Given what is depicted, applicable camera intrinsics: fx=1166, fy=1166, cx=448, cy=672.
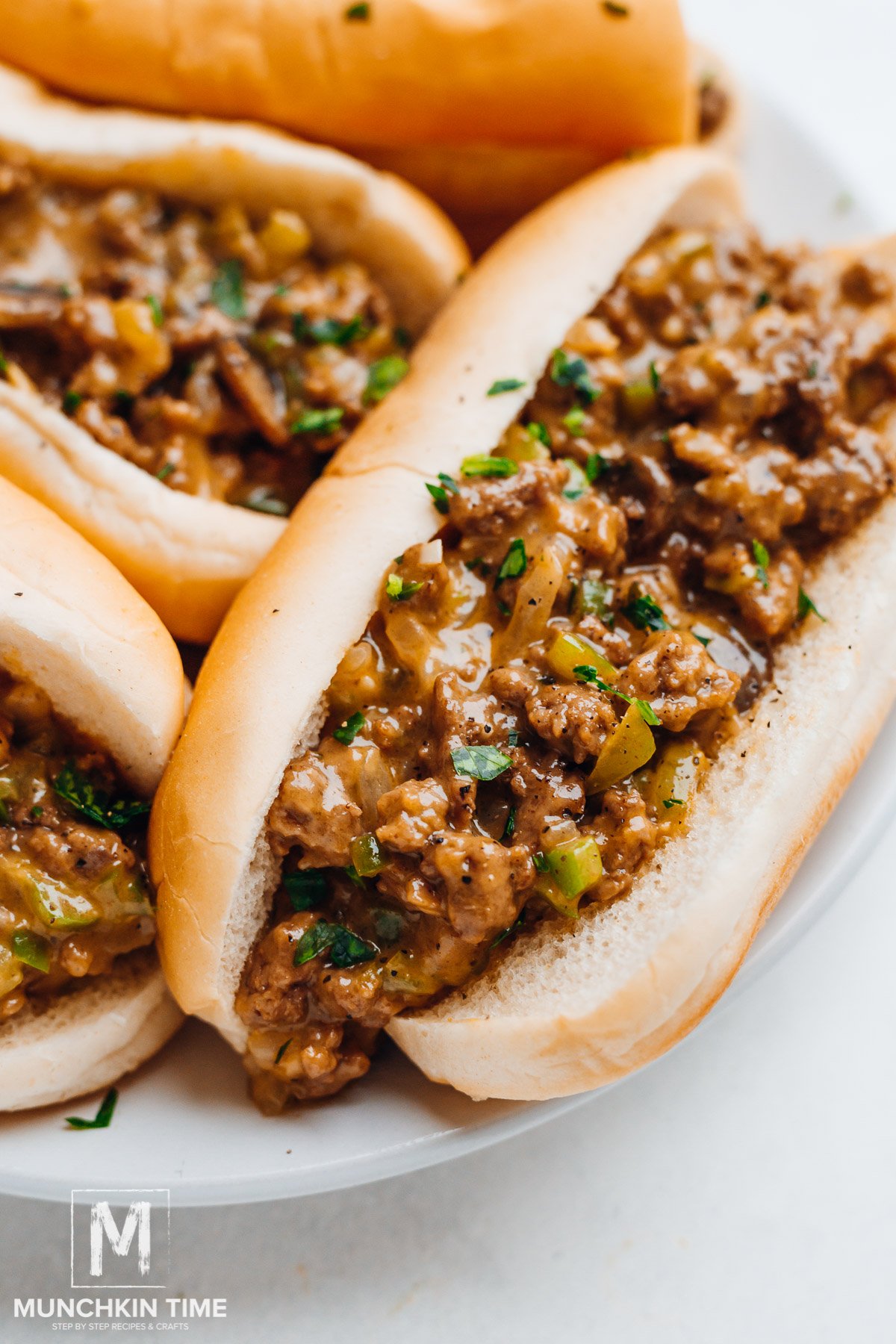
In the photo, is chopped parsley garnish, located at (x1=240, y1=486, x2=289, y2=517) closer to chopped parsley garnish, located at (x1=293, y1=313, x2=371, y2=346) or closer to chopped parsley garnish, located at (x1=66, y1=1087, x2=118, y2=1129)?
chopped parsley garnish, located at (x1=293, y1=313, x2=371, y2=346)

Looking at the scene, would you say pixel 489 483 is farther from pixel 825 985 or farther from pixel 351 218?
pixel 825 985

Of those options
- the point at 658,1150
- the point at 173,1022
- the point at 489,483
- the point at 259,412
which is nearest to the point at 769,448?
the point at 489,483

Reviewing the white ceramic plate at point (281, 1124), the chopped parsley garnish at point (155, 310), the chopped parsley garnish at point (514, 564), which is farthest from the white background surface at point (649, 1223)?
the chopped parsley garnish at point (155, 310)

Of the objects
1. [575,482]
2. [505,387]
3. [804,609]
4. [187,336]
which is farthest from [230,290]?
[804,609]

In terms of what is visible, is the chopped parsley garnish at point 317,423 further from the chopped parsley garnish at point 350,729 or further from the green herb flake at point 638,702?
the green herb flake at point 638,702

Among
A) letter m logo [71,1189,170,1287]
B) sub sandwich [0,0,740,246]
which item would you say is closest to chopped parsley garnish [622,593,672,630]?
sub sandwich [0,0,740,246]

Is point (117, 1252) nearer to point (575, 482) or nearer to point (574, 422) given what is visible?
point (575, 482)

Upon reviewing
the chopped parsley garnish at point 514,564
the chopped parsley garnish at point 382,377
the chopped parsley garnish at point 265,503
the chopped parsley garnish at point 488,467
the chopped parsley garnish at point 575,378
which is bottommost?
the chopped parsley garnish at point 265,503
